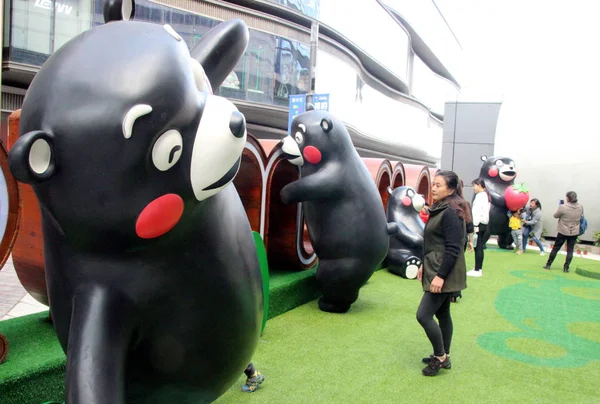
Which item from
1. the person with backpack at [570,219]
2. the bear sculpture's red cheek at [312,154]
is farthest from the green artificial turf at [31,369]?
the person with backpack at [570,219]

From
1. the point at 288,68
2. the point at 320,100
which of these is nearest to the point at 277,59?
the point at 288,68

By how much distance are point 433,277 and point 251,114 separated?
51.1 feet

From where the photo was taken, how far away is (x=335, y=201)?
4.79 meters

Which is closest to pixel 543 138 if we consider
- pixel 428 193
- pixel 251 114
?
pixel 428 193

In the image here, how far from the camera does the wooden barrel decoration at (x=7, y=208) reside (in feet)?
9.03

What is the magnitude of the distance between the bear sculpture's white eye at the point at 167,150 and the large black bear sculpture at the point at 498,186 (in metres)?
10.1

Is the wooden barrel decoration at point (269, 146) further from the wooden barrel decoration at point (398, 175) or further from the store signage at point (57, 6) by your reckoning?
the store signage at point (57, 6)

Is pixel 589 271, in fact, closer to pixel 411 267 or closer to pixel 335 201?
pixel 411 267

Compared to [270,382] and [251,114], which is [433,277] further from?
[251,114]

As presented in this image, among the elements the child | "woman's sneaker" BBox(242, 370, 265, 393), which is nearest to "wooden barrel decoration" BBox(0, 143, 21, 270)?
"woman's sneaker" BBox(242, 370, 265, 393)

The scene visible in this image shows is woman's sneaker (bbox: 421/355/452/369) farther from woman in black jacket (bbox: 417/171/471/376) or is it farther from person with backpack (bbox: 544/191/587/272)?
person with backpack (bbox: 544/191/587/272)

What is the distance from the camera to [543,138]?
13.2m

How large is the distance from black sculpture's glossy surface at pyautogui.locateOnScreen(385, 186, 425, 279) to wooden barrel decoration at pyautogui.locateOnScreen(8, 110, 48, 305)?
4888 mm

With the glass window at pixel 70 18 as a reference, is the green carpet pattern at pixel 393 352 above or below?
below
